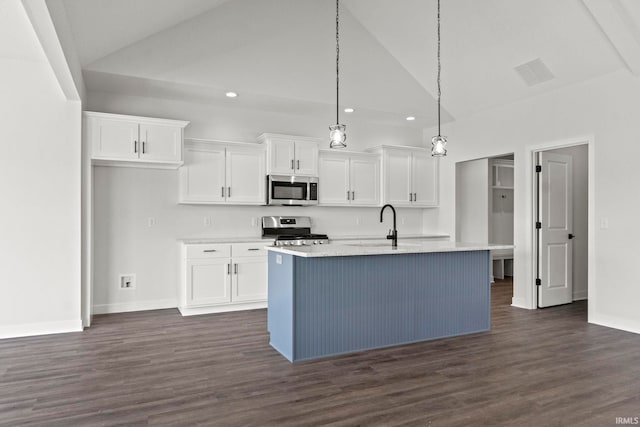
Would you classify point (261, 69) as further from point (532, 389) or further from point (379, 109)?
point (532, 389)

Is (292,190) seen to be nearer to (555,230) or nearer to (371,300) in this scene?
(371,300)

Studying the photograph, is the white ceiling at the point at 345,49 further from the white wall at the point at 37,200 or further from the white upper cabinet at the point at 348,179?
the white upper cabinet at the point at 348,179

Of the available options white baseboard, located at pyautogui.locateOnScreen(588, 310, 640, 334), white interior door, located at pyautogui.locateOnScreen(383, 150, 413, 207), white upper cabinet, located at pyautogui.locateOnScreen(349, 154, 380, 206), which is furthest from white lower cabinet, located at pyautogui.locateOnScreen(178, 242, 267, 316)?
white baseboard, located at pyautogui.locateOnScreen(588, 310, 640, 334)

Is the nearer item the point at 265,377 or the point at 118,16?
the point at 265,377

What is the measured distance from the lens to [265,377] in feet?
10.1

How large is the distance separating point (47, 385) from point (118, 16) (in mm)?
3181

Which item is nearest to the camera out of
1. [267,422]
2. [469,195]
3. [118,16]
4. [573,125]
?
[267,422]

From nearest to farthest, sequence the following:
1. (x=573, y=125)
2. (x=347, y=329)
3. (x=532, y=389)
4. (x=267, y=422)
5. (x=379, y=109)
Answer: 1. (x=267, y=422)
2. (x=532, y=389)
3. (x=347, y=329)
4. (x=573, y=125)
5. (x=379, y=109)

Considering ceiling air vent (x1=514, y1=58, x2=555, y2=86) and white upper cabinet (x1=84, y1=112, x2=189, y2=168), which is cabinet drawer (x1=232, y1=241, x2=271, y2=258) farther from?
ceiling air vent (x1=514, y1=58, x2=555, y2=86)

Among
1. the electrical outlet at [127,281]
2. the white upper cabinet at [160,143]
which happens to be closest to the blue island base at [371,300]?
the white upper cabinet at [160,143]

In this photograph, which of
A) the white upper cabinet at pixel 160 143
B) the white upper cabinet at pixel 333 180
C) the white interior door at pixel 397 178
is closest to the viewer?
the white upper cabinet at pixel 160 143

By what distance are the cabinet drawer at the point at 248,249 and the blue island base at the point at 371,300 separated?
4.71ft

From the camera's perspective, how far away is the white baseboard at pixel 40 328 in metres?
4.17

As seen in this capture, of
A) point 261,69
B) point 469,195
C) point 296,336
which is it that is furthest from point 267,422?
point 469,195
